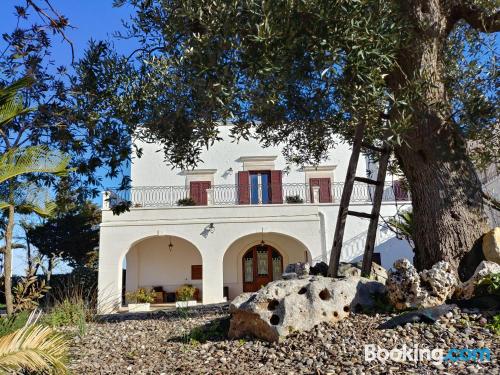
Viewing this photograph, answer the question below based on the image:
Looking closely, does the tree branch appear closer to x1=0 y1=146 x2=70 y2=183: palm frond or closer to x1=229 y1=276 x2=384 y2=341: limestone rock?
x1=229 y1=276 x2=384 y2=341: limestone rock

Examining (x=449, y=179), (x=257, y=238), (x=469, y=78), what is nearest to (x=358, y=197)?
(x=257, y=238)

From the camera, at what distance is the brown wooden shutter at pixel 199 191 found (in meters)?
19.3

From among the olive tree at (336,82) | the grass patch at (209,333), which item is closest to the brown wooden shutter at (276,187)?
the olive tree at (336,82)

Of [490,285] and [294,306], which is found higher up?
[490,285]

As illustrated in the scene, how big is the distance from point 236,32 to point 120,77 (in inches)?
91.4

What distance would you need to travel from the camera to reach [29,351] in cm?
370

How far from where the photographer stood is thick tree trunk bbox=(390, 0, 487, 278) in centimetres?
595

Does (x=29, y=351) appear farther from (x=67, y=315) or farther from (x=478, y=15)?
(x=478, y=15)

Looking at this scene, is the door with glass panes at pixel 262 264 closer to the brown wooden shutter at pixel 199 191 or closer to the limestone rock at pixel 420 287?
the brown wooden shutter at pixel 199 191

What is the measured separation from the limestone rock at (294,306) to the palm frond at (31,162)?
2736 millimetres

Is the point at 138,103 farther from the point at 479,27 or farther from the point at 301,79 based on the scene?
the point at 479,27

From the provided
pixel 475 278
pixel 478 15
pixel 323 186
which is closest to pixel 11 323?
pixel 475 278

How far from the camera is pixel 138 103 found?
6.46 meters

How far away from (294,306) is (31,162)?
3.41m
